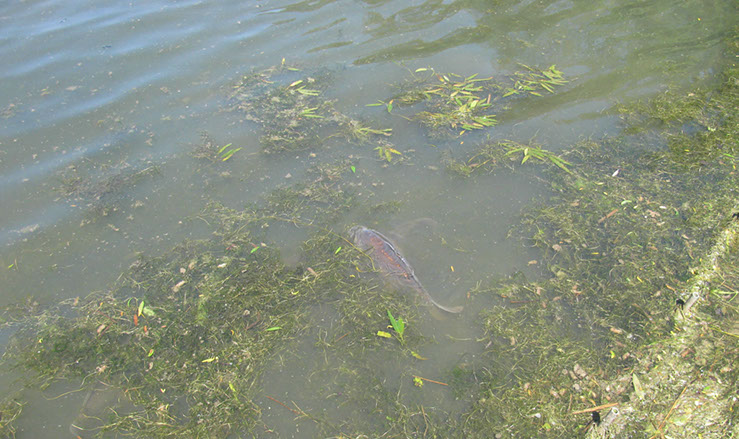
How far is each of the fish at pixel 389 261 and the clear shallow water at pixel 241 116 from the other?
0.18 m

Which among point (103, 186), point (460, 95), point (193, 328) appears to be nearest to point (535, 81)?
point (460, 95)

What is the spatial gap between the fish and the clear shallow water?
179 mm

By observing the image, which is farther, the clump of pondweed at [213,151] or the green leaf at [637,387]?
the clump of pondweed at [213,151]

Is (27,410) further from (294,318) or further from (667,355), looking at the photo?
(667,355)

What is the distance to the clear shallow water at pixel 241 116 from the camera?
4.48 meters

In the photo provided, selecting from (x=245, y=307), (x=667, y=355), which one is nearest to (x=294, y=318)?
(x=245, y=307)

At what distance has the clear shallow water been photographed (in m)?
4.48

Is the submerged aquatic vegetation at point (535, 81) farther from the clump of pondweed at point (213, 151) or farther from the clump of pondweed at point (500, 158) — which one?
the clump of pondweed at point (213, 151)

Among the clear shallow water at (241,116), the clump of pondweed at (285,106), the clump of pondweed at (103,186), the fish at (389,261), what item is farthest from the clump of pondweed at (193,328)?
the clump of pondweed at (285,106)

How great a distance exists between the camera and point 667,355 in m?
3.40

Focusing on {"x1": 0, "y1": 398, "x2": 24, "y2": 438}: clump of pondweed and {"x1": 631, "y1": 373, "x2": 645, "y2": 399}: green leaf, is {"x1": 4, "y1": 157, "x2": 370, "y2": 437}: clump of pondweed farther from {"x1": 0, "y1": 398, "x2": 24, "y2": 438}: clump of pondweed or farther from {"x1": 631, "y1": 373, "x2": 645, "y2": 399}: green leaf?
{"x1": 631, "y1": 373, "x2": 645, "y2": 399}: green leaf

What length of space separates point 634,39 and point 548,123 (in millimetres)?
2921

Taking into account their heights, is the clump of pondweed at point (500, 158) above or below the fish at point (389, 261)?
above

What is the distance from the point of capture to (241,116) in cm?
584
